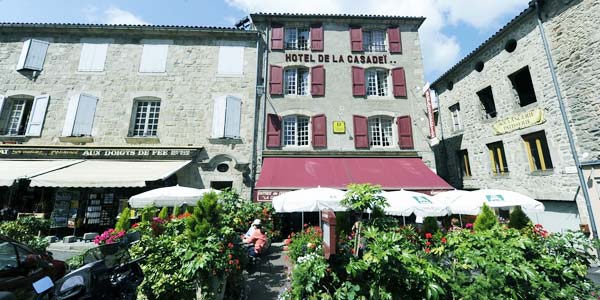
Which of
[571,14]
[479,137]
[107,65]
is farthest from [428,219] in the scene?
[107,65]

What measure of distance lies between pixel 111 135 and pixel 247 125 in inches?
257

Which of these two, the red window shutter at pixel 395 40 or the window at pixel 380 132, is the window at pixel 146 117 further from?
the red window shutter at pixel 395 40

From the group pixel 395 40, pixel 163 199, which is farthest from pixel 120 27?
pixel 395 40

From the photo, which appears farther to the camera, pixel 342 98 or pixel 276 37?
pixel 276 37

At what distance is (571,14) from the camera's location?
912 centimetres

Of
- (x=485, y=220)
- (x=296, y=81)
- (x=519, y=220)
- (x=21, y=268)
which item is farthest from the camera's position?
(x=296, y=81)

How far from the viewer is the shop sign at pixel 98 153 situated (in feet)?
35.1

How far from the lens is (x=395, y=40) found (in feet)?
43.5

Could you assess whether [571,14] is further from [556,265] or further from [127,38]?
[127,38]

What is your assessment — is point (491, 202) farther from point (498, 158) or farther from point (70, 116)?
point (70, 116)

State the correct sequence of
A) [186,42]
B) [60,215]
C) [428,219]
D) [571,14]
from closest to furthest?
[428,219] → [571,14] → [60,215] → [186,42]

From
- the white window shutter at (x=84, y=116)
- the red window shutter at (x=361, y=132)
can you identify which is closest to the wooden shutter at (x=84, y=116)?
the white window shutter at (x=84, y=116)

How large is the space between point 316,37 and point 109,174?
39.2 ft

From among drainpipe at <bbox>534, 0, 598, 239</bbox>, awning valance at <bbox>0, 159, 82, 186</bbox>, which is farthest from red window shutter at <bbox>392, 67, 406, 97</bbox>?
awning valance at <bbox>0, 159, 82, 186</bbox>
